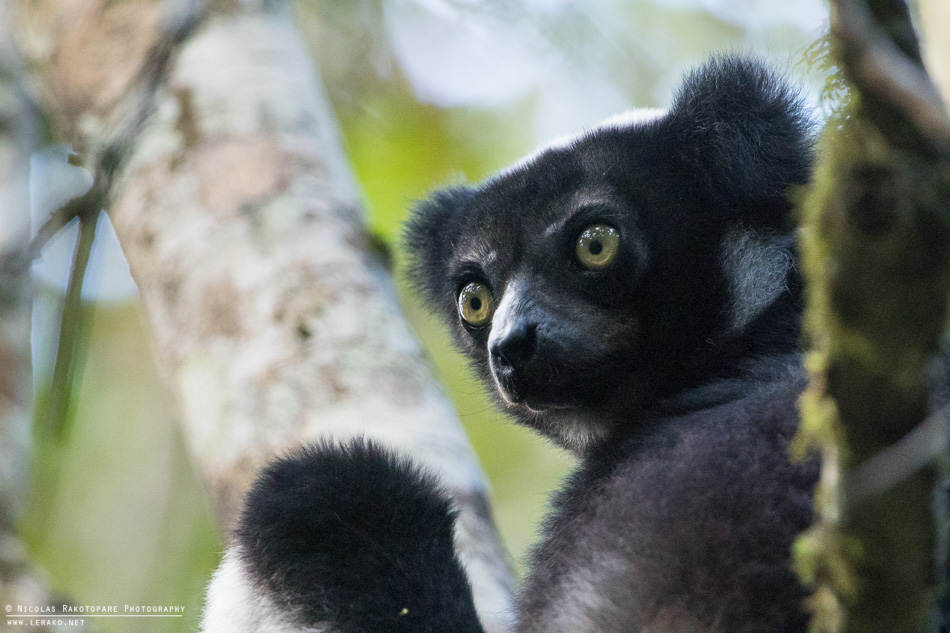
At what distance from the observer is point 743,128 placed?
310 centimetres

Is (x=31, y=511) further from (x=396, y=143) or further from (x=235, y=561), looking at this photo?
(x=396, y=143)

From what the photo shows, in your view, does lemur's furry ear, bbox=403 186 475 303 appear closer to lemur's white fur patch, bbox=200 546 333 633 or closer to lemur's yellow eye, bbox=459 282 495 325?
lemur's yellow eye, bbox=459 282 495 325

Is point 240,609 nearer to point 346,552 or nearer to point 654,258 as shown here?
point 346,552

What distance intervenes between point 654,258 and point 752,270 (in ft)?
1.11

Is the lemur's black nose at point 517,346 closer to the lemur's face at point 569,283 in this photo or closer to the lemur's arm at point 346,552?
the lemur's face at point 569,283

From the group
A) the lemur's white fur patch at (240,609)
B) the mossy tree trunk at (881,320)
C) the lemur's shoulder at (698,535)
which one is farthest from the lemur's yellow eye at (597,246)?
the mossy tree trunk at (881,320)

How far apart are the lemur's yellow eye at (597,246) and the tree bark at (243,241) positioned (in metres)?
0.86

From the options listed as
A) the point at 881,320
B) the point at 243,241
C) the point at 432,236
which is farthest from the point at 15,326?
the point at 881,320

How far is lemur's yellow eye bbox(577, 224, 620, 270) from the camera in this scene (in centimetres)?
305

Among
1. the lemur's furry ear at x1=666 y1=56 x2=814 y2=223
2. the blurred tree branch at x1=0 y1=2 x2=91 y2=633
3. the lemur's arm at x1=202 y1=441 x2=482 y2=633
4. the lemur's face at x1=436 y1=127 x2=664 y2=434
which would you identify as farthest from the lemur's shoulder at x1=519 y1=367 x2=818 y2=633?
the blurred tree branch at x1=0 y1=2 x2=91 y2=633

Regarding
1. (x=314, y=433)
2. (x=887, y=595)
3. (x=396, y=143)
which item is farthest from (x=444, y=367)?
(x=887, y=595)

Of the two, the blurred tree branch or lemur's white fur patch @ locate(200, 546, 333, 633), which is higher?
lemur's white fur patch @ locate(200, 546, 333, 633)

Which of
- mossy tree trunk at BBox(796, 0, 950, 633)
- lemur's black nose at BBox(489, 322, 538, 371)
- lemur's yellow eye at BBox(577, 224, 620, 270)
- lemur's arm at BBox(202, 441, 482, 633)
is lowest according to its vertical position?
lemur's arm at BBox(202, 441, 482, 633)

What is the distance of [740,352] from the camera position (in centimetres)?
280
